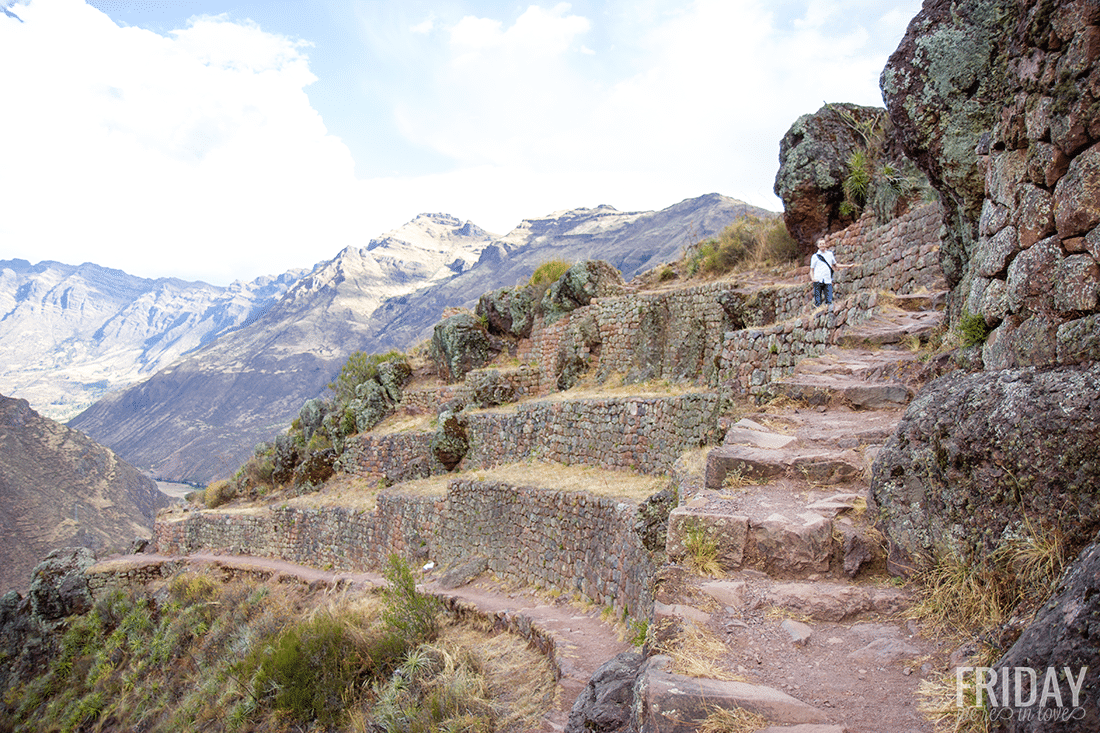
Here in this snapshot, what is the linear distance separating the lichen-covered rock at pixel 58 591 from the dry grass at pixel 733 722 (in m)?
24.2

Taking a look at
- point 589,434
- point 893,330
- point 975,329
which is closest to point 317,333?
point 589,434

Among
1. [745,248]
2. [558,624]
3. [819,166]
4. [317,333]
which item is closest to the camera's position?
[558,624]

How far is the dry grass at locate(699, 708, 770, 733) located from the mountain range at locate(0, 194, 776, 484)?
192 feet

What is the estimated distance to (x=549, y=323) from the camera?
19.2 metres

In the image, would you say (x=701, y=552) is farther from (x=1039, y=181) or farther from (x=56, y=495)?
(x=56, y=495)

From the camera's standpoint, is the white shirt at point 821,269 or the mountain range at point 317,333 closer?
the white shirt at point 821,269

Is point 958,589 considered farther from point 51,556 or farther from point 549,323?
point 51,556

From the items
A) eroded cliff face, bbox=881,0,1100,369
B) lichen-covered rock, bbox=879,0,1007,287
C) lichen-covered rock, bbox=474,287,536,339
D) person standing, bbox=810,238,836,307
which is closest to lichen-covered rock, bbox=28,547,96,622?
lichen-covered rock, bbox=474,287,536,339

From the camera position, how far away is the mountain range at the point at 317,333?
241 ft

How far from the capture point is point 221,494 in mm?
26469

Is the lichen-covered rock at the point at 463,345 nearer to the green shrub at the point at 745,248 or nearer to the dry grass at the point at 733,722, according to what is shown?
the green shrub at the point at 745,248

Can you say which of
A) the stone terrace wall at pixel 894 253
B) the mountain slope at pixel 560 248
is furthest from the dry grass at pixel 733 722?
the mountain slope at pixel 560 248

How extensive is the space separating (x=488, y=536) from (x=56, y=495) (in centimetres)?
4281

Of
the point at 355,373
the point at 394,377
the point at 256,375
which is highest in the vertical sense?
the point at 355,373
